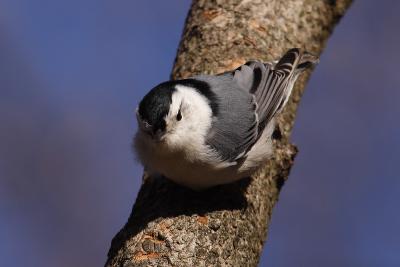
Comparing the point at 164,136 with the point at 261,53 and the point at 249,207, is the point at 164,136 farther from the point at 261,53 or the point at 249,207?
the point at 261,53

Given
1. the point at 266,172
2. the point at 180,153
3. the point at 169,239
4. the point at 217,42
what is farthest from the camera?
the point at 217,42

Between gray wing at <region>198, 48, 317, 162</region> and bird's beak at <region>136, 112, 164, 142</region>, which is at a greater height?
gray wing at <region>198, 48, 317, 162</region>

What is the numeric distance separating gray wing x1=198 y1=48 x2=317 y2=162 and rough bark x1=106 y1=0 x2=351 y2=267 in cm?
15

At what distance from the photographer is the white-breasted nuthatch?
276 cm

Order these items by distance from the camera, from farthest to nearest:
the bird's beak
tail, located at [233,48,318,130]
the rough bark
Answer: tail, located at [233,48,318,130] → the bird's beak → the rough bark

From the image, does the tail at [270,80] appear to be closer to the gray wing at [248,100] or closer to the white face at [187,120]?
the gray wing at [248,100]

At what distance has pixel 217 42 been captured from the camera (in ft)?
11.4

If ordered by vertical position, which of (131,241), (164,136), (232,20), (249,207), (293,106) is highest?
(232,20)

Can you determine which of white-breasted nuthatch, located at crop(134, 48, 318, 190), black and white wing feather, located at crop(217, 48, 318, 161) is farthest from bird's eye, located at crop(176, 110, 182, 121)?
black and white wing feather, located at crop(217, 48, 318, 161)

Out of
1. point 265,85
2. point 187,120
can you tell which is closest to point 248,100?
point 265,85

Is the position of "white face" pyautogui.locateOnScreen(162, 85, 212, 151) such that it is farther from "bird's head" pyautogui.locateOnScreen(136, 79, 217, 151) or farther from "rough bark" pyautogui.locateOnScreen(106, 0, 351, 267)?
"rough bark" pyautogui.locateOnScreen(106, 0, 351, 267)

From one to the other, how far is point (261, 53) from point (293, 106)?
0.31m

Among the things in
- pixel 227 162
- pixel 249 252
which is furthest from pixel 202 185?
pixel 249 252

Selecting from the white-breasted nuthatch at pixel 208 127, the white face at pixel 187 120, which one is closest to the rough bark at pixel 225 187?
the white-breasted nuthatch at pixel 208 127
